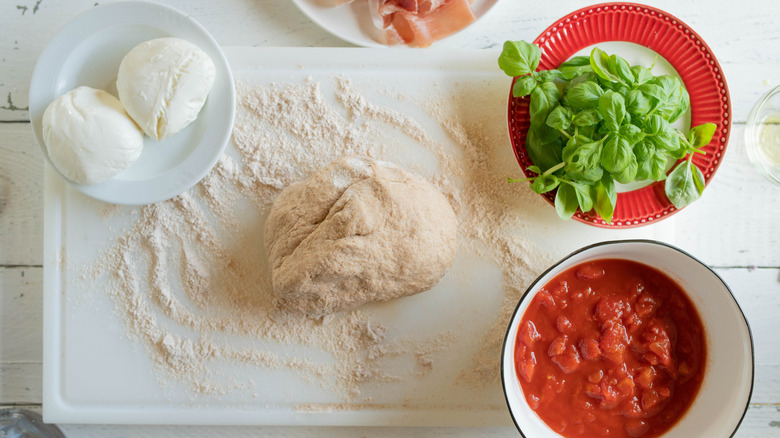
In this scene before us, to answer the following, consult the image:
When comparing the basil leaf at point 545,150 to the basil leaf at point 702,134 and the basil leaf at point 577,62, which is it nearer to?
the basil leaf at point 577,62

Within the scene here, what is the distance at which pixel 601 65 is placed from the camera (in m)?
1.50

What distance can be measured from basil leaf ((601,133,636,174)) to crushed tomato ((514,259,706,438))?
252mm

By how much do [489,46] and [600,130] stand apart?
516 mm

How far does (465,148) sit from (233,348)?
92 centimetres

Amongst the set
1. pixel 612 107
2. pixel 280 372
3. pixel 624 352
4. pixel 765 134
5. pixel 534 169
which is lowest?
pixel 280 372

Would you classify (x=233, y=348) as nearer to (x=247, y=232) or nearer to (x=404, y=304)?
(x=247, y=232)

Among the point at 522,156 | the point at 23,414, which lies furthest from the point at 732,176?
the point at 23,414

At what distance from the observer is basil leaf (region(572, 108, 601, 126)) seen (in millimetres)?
1411

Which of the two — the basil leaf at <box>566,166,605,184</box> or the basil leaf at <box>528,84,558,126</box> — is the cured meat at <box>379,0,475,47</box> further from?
the basil leaf at <box>566,166,605,184</box>

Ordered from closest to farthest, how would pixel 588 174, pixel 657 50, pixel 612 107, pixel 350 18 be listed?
pixel 612 107 → pixel 588 174 → pixel 657 50 → pixel 350 18

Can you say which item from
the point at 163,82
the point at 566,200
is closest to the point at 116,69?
the point at 163,82

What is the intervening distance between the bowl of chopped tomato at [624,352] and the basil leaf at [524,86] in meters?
0.45

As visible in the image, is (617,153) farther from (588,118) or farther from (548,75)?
(548,75)

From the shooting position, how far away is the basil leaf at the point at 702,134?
151 cm
